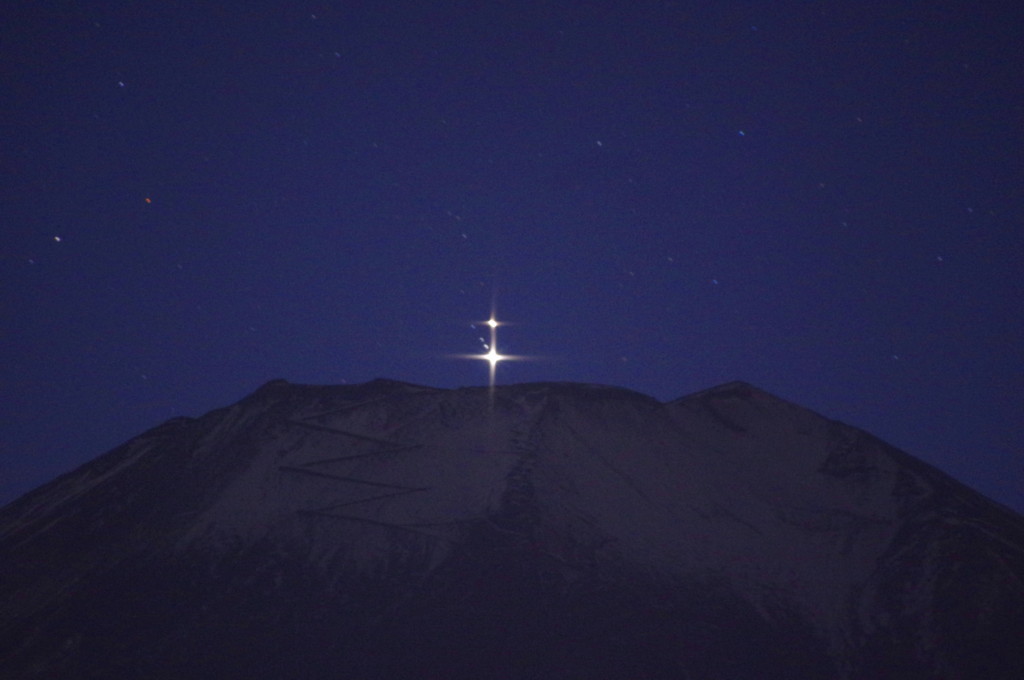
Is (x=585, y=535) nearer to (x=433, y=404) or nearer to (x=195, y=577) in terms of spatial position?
(x=433, y=404)

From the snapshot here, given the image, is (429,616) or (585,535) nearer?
(429,616)

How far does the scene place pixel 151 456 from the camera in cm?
1605

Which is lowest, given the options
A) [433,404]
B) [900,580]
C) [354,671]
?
[354,671]

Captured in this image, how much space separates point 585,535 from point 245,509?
567 cm

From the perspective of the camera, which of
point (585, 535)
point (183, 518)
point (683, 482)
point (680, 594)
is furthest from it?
point (683, 482)

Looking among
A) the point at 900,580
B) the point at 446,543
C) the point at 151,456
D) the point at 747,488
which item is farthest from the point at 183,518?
the point at 900,580

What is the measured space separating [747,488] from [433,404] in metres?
6.06

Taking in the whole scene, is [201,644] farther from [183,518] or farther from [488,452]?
[488,452]

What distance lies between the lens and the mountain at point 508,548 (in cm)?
1091

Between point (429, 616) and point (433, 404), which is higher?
point (433, 404)

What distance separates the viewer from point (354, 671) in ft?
33.7

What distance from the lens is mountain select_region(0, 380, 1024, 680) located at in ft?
35.8

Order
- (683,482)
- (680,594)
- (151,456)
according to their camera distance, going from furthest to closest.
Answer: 1. (151,456)
2. (683,482)
3. (680,594)

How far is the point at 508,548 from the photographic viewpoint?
40.4ft
